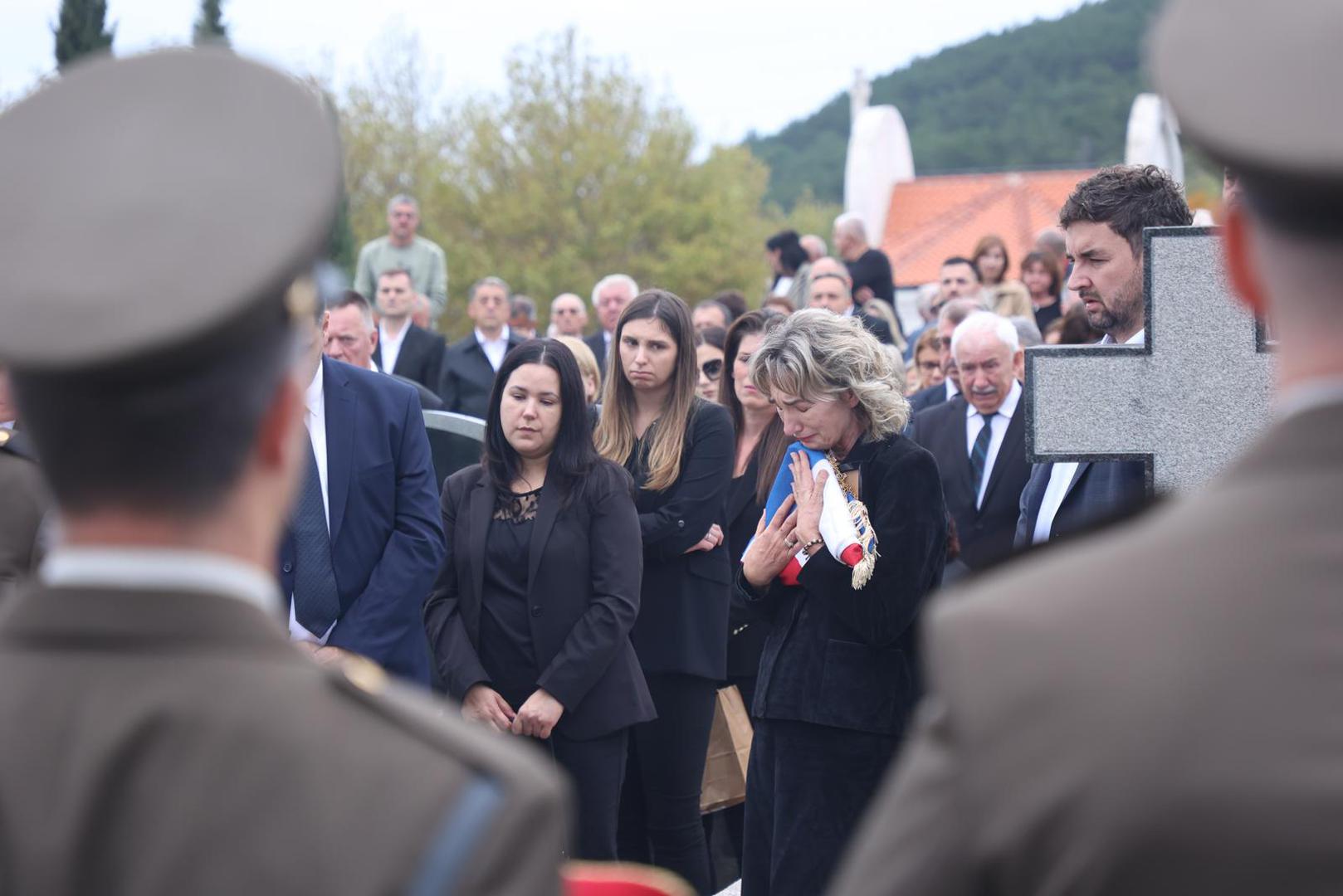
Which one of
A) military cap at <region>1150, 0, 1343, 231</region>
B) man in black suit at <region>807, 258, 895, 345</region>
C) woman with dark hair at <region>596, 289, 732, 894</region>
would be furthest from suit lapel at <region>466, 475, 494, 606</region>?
man in black suit at <region>807, 258, 895, 345</region>

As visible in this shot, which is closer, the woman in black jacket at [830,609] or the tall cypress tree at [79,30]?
the woman in black jacket at [830,609]

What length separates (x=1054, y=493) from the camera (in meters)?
4.57

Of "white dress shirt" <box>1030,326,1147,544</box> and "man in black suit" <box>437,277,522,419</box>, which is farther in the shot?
"man in black suit" <box>437,277,522,419</box>

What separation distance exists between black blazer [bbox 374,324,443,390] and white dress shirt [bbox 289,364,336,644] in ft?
17.8

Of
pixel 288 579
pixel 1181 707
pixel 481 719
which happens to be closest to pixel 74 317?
pixel 1181 707

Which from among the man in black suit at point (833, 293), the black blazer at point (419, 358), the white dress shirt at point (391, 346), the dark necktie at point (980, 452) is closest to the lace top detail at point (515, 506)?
the dark necktie at point (980, 452)

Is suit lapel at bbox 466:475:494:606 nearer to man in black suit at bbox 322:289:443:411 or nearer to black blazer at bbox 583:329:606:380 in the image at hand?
man in black suit at bbox 322:289:443:411

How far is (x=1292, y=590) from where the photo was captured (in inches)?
55.6

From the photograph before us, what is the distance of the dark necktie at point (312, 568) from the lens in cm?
507

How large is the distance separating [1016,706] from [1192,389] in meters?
2.96

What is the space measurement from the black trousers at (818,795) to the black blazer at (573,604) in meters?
0.86

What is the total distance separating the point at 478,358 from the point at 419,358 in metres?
0.41

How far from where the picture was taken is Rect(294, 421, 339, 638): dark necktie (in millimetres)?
5074

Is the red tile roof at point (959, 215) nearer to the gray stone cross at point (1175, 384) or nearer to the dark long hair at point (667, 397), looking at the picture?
the dark long hair at point (667, 397)
